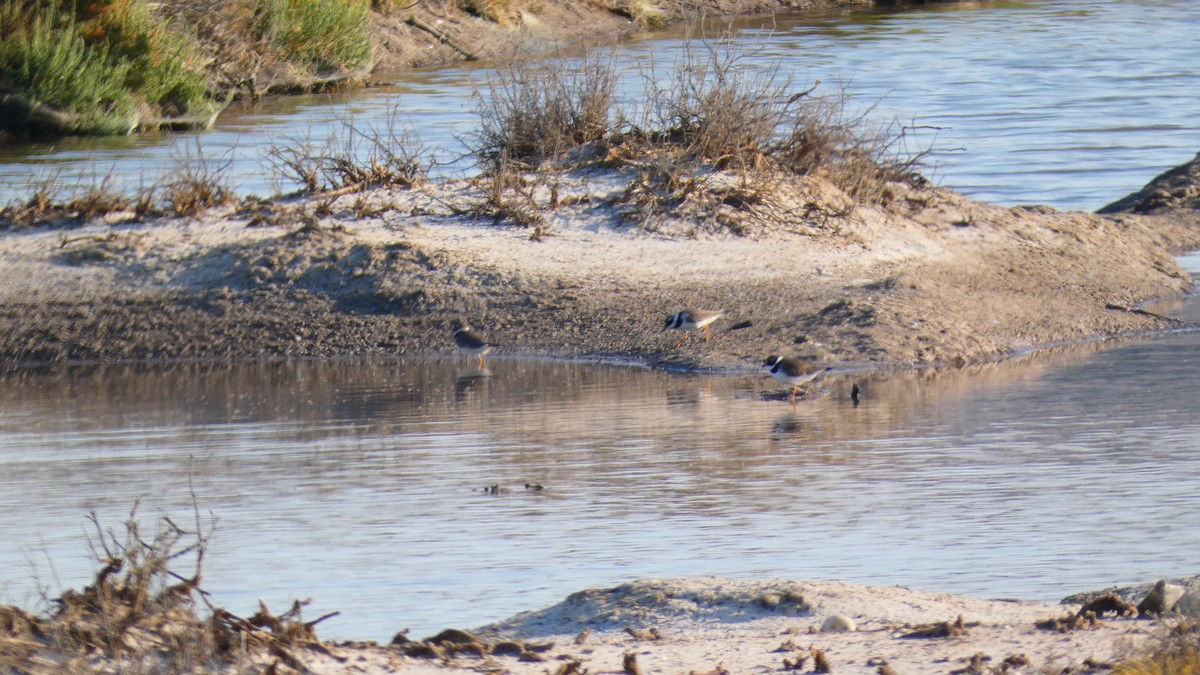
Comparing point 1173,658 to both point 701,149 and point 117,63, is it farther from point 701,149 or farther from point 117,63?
point 117,63

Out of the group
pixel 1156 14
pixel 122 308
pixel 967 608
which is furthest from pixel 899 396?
pixel 1156 14

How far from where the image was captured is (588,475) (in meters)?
8.70

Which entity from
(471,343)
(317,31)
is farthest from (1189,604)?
(317,31)

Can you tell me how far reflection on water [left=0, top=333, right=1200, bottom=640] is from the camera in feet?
22.7

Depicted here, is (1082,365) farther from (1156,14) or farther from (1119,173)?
(1156,14)

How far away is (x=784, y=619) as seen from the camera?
6070mm

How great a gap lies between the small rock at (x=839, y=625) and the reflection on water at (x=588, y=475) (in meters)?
0.86

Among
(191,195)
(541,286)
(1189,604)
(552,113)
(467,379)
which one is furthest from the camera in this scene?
(552,113)

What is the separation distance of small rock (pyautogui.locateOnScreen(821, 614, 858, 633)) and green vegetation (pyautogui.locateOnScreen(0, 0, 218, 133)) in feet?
66.2

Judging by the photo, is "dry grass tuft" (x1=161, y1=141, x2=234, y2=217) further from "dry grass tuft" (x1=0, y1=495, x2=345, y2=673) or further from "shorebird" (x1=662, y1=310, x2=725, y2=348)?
"dry grass tuft" (x1=0, y1=495, x2=345, y2=673)

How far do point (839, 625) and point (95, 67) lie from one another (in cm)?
2072

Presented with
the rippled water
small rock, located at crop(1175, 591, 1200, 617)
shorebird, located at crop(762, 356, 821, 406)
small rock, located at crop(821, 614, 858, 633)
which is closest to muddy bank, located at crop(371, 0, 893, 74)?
the rippled water

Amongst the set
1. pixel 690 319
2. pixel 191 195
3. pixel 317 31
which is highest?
pixel 317 31

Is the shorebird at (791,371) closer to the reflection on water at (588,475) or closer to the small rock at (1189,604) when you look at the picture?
the reflection on water at (588,475)
